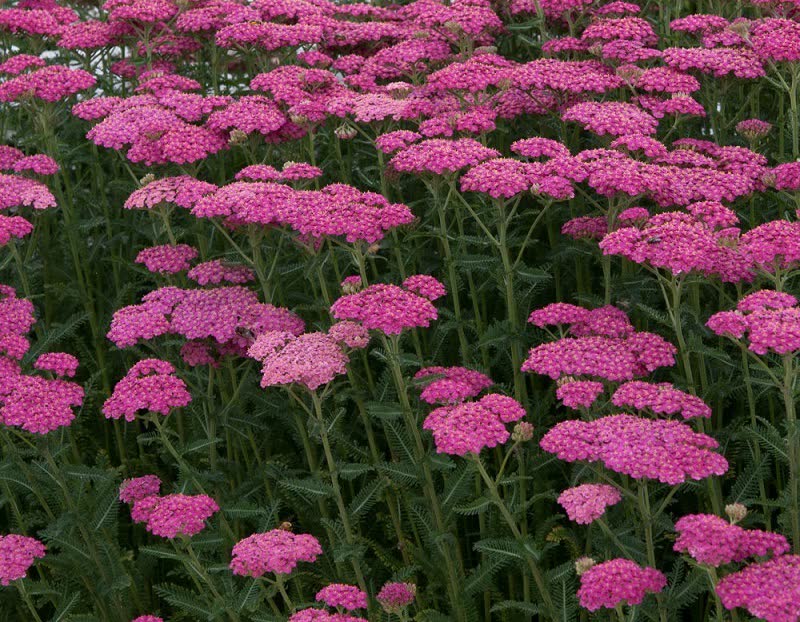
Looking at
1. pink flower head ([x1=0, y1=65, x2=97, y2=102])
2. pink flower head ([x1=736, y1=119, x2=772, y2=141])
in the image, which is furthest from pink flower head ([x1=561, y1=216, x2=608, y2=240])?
pink flower head ([x1=0, y1=65, x2=97, y2=102])

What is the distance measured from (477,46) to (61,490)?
4422 mm

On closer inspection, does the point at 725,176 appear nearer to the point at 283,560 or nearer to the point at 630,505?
the point at 630,505

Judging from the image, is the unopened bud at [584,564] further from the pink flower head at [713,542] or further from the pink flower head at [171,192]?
the pink flower head at [171,192]

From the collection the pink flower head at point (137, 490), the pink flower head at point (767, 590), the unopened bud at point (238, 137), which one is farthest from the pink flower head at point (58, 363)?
the pink flower head at point (767, 590)

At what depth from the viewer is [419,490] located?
6422 millimetres

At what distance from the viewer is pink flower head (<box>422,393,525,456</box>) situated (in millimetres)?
5086

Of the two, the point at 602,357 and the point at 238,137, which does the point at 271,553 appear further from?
the point at 238,137

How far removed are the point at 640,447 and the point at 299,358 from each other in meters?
1.63

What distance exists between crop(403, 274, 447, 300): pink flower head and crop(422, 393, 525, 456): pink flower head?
74 centimetres

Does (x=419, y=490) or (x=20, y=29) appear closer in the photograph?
(x=419, y=490)

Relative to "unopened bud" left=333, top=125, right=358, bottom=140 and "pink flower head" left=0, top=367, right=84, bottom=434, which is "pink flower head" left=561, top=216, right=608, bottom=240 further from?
"pink flower head" left=0, top=367, right=84, bottom=434

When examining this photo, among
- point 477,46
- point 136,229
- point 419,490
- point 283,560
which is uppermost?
point 477,46

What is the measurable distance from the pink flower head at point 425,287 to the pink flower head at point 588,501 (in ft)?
4.55

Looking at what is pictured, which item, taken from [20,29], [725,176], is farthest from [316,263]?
[20,29]
